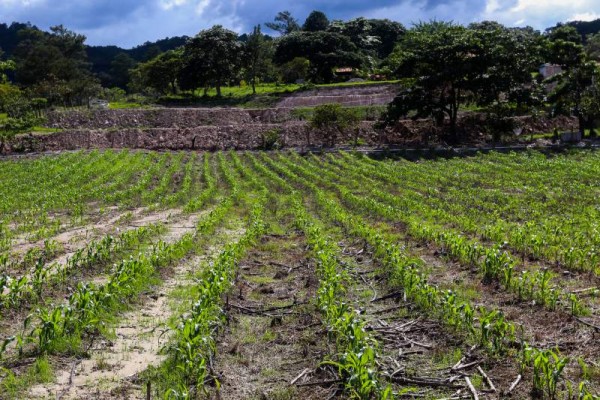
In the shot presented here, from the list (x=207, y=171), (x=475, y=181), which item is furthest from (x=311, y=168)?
(x=475, y=181)

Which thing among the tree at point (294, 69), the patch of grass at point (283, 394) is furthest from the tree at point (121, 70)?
the patch of grass at point (283, 394)

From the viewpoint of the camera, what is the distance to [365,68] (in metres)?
75.1

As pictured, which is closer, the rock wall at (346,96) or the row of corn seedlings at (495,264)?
the row of corn seedlings at (495,264)

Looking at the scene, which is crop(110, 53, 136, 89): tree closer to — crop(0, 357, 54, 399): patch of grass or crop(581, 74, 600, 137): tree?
crop(581, 74, 600, 137): tree

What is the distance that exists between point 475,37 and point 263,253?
32646mm

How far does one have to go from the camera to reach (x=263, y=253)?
523 inches

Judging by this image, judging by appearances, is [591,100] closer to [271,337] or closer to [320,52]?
[271,337]

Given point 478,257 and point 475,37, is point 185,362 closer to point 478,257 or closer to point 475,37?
point 478,257

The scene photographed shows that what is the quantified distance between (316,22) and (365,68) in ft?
105

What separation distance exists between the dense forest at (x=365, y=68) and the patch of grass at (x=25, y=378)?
21.1 m

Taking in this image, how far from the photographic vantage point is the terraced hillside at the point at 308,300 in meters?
6.18

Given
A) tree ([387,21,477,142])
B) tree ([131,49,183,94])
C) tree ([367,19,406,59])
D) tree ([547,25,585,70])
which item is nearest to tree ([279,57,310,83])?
tree ([131,49,183,94])

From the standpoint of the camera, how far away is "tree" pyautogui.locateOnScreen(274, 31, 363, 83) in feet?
243

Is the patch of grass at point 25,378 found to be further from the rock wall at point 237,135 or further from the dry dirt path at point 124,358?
the rock wall at point 237,135
